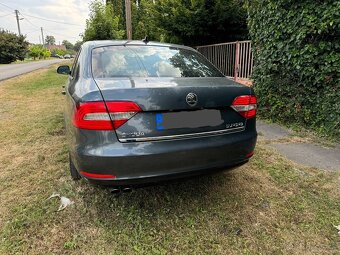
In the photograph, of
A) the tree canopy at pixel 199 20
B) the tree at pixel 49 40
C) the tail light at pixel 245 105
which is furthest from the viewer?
the tree at pixel 49 40

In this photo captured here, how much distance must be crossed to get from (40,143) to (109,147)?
2866 millimetres

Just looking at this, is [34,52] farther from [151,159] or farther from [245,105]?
[151,159]

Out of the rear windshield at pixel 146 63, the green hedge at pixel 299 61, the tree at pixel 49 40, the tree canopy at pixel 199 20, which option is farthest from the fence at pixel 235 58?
the tree at pixel 49 40

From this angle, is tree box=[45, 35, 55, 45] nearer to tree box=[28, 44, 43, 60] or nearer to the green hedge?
tree box=[28, 44, 43, 60]

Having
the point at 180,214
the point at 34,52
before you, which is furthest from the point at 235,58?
the point at 34,52

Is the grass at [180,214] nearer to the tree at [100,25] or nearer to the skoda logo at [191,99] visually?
the skoda logo at [191,99]

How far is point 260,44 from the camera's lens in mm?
5969

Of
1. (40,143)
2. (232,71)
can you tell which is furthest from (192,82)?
(232,71)

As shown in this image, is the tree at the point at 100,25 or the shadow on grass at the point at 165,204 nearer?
the shadow on grass at the point at 165,204

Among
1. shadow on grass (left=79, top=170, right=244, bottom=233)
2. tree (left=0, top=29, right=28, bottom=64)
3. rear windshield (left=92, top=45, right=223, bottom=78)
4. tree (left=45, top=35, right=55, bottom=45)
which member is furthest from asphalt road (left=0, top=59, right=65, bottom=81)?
tree (left=45, top=35, right=55, bottom=45)

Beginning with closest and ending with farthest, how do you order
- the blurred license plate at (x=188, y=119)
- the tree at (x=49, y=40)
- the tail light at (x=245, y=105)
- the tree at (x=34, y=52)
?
the blurred license plate at (x=188, y=119), the tail light at (x=245, y=105), the tree at (x=34, y=52), the tree at (x=49, y=40)

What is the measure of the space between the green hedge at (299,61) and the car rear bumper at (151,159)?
3.08 metres

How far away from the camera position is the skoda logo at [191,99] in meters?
2.23

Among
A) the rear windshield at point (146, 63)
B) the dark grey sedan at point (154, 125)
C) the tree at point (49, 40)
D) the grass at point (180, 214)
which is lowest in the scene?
the grass at point (180, 214)
